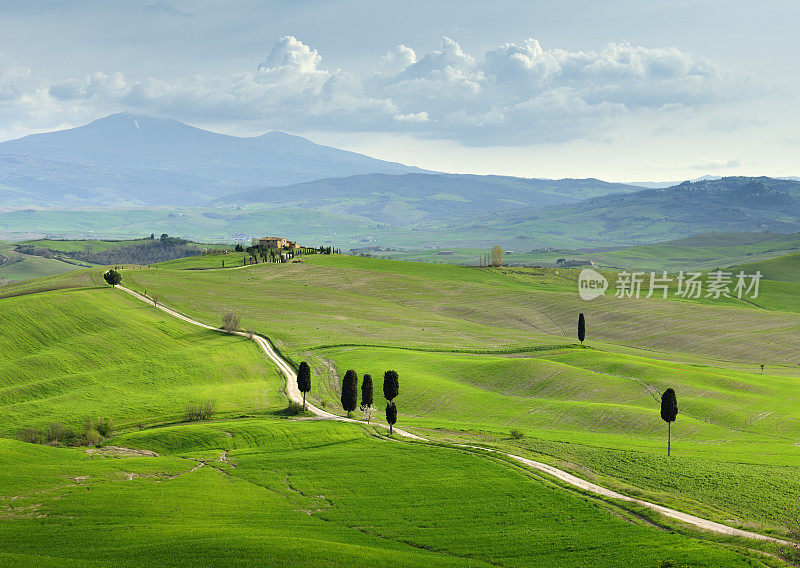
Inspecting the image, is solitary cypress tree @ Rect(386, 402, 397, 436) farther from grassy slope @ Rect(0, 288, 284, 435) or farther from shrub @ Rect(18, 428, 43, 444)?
shrub @ Rect(18, 428, 43, 444)

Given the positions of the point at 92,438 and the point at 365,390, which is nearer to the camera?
the point at 92,438

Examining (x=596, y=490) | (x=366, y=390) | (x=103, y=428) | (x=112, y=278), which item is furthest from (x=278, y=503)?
(x=112, y=278)

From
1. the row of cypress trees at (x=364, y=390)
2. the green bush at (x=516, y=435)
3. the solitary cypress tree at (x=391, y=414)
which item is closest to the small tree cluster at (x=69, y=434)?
the row of cypress trees at (x=364, y=390)

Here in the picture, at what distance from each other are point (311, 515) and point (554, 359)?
7105 centimetres

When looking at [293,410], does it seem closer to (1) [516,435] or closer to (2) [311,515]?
(1) [516,435]

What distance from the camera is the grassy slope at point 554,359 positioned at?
6084cm

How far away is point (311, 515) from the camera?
3959cm

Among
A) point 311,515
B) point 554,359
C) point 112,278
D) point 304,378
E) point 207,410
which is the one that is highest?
point 112,278

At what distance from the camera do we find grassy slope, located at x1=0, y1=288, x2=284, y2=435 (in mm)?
72188

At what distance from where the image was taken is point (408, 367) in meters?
96.8

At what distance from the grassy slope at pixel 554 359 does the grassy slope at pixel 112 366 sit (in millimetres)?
11088

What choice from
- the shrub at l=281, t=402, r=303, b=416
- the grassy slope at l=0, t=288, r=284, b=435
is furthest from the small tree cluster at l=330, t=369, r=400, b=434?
the grassy slope at l=0, t=288, r=284, b=435

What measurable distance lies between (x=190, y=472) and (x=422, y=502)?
18.3 meters

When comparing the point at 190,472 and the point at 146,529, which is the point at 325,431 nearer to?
the point at 190,472
